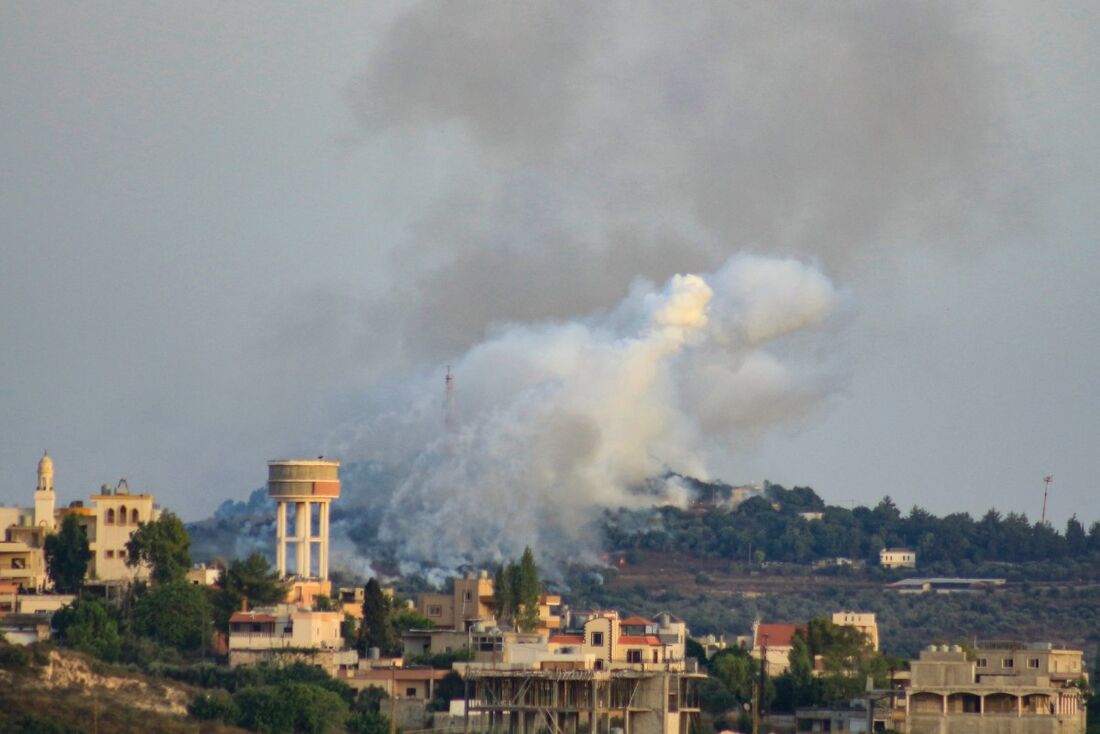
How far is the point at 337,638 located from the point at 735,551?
8286cm

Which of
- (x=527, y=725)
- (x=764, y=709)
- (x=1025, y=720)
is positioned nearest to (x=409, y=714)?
(x=527, y=725)

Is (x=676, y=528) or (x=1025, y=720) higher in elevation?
(x=676, y=528)

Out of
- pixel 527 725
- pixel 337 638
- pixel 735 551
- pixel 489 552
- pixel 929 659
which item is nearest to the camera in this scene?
pixel 527 725

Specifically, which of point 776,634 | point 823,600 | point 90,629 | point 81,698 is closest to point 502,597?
point 776,634

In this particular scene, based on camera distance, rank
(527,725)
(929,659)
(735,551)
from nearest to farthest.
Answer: (527,725)
(929,659)
(735,551)

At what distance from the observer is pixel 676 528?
194750 millimetres

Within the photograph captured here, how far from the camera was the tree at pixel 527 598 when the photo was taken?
117438 millimetres

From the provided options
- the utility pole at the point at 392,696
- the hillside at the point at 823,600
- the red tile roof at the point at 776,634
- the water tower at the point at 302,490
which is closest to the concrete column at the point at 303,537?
the water tower at the point at 302,490

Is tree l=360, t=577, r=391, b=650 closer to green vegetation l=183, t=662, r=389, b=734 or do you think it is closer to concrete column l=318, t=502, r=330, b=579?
green vegetation l=183, t=662, r=389, b=734

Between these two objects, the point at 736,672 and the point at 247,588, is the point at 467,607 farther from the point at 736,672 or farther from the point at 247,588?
the point at 736,672

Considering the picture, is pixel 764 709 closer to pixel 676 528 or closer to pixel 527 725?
pixel 527 725

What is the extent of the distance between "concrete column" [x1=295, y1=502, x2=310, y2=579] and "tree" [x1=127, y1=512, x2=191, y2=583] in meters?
24.3

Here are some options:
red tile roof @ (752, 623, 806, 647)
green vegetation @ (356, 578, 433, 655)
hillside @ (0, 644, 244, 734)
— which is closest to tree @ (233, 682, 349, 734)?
hillside @ (0, 644, 244, 734)

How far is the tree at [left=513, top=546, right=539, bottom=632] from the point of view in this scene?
117 m
